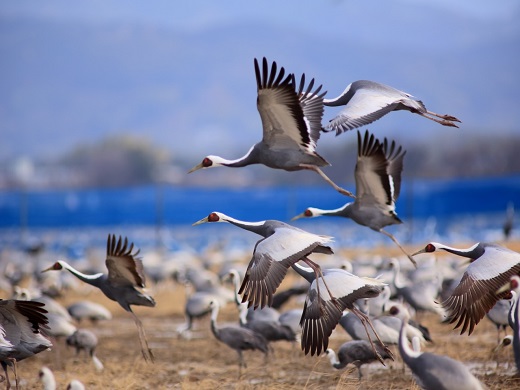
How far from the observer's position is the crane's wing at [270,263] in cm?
641

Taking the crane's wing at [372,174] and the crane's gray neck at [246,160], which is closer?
the crane's gray neck at [246,160]

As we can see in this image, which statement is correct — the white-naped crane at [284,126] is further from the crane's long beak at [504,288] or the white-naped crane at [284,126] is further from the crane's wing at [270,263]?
the crane's long beak at [504,288]

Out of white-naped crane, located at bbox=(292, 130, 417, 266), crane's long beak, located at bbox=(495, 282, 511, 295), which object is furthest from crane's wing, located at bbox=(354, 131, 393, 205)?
crane's long beak, located at bbox=(495, 282, 511, 295)

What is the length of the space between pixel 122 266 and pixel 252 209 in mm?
24366

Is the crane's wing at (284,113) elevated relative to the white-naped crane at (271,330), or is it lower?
elevated

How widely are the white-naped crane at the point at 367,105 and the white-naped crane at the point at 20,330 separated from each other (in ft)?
8.80

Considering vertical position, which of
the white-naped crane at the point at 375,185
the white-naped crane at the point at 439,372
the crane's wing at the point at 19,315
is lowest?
the crane's wing at the point at 19,315

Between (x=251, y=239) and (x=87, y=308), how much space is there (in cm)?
1645

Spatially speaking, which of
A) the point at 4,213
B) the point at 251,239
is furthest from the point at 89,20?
the point at 251,239

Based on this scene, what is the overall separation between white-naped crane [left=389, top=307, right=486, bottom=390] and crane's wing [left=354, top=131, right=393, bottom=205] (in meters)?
2.25

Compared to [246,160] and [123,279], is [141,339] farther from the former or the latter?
[246,160]

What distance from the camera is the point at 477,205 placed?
1224 inches

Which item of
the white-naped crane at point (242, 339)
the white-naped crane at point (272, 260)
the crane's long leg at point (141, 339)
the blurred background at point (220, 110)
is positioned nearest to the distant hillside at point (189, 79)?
the blurred background at point (220, 110)

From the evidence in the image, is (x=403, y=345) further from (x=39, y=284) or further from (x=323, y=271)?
(x=39, y=284)
